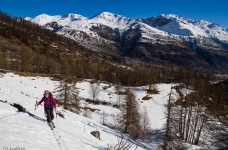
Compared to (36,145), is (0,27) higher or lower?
higher

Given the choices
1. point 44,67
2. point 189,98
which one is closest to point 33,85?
point 189,98

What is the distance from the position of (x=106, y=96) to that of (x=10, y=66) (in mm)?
58608

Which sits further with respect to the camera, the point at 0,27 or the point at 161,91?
the point at 0,27

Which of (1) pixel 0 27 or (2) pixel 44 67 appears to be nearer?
(2) pixel 44 67

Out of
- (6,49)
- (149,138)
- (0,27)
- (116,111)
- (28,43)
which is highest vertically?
(0,27)

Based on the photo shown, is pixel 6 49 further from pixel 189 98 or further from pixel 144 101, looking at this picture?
pixel 189 98

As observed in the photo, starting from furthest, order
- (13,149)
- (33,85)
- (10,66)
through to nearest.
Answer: (10,66) < (33,85) < (13,149)

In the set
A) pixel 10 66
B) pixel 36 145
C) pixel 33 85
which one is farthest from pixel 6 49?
pixel 36 145

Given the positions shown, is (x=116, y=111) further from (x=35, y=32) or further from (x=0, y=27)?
(x=35, y=32)

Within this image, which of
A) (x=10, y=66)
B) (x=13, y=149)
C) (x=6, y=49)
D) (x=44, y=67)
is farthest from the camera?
(x=6, y=49)

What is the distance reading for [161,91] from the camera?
72.8m

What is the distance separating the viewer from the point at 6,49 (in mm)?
124625

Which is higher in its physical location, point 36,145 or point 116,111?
point 36,145

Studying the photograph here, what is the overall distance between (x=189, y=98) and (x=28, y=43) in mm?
159855
